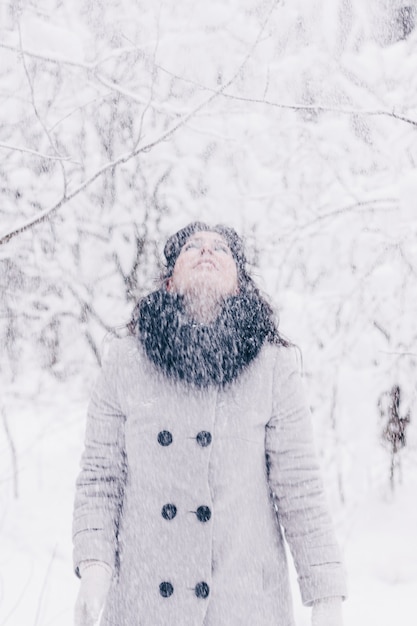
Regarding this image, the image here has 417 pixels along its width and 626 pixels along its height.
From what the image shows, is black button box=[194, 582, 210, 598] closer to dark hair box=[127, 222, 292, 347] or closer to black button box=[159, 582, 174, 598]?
black button box=[159, 582, 174, 598]

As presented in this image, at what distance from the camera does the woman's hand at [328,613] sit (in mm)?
1625

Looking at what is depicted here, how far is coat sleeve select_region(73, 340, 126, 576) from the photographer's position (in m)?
1.70

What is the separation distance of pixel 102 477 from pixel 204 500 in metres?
0.29

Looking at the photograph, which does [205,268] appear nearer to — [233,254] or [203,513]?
[233,254]

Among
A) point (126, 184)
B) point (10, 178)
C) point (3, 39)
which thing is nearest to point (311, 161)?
point (126, 184)

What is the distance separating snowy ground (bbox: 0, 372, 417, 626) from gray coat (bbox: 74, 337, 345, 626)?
1.22m

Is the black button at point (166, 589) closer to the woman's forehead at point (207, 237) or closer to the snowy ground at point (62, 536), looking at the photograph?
the woman's forehead at point (207, 237)

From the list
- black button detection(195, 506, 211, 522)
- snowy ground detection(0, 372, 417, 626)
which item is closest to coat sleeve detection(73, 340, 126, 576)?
black button detection(195, 506, 211, 522)

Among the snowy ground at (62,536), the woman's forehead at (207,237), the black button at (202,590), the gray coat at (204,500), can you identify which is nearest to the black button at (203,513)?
the gray coat at (204,500)

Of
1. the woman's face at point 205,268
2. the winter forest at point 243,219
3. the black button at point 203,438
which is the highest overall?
the winter forest at point 243,219

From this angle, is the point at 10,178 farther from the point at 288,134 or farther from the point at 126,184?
the point at 288,134

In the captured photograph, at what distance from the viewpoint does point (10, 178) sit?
534 cm

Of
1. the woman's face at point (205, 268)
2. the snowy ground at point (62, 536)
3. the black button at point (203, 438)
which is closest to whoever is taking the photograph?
the black button at point (203, 438)

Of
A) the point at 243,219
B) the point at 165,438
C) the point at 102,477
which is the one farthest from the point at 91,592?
the point at 243,219
